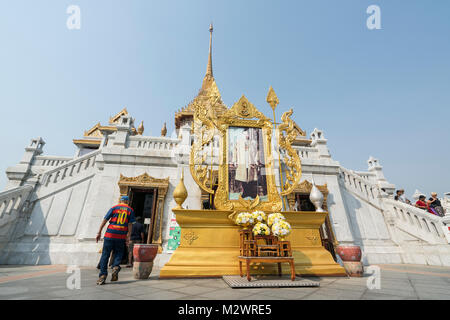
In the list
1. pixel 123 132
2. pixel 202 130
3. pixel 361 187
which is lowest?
pixel 361 187

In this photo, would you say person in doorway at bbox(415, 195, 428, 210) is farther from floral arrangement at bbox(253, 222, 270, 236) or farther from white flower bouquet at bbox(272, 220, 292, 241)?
floral arrangement at bbox(253, 222, 270, 236)

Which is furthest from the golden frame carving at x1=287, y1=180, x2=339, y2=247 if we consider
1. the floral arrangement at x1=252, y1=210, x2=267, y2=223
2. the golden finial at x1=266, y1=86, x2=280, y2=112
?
the floral arrangement at x1=252, y1=210, x2=267, y2=223

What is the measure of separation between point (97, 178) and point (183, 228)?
21.4 feet

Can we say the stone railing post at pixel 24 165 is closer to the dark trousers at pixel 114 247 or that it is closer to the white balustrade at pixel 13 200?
the white balustrade at pixel 13 200

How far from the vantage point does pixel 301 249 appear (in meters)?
4.96

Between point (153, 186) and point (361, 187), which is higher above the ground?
point (361, 187)

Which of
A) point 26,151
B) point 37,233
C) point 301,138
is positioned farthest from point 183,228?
point 301,138

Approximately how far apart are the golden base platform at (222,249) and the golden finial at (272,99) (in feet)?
11.2

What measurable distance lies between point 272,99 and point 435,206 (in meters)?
9.16

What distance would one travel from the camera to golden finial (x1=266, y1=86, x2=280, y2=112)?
6.49 metres

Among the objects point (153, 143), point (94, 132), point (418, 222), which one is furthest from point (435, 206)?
point (94, 132)

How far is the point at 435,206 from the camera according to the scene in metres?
8.97

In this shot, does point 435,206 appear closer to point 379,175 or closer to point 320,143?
point 379,175

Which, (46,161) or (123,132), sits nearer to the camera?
(123,132)
